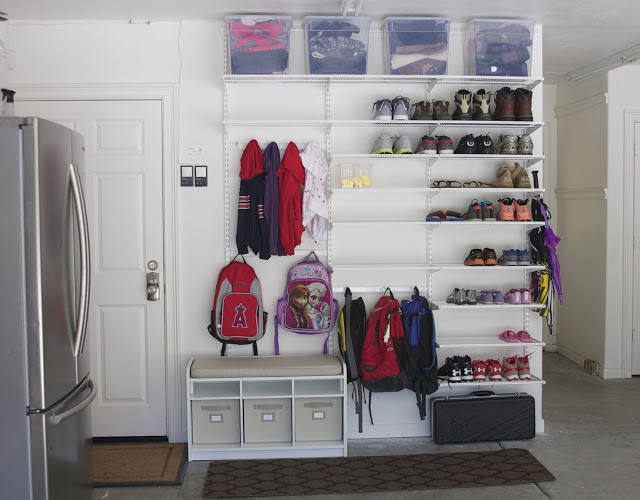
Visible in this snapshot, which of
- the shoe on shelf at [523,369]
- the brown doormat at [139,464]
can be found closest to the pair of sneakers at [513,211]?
the shoe on shelf at [523,369]

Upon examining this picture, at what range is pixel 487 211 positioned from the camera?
397cm

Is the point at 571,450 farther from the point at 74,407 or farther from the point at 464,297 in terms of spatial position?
the point at 74,407

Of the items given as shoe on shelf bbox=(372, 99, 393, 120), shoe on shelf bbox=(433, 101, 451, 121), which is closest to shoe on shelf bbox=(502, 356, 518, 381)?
shoe on shelf bbox=(433, 101, 451, 121)

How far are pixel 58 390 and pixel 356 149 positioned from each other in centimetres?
236

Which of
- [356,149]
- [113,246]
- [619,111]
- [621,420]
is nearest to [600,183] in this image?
[619,111]

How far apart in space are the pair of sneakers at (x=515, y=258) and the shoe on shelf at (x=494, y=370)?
63cm

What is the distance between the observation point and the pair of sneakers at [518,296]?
160 inches

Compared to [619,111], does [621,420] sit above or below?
below

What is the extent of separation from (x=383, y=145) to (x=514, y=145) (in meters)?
0.84

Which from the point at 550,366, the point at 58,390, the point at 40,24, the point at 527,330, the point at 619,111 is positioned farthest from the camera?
the point at 550,366

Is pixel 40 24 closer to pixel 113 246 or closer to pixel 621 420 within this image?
pixel 113 246

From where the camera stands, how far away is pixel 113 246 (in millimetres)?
4027

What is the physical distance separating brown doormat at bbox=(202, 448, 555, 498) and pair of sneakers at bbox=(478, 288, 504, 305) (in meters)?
0.90

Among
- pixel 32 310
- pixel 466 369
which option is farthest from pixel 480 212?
pixel 32 310
